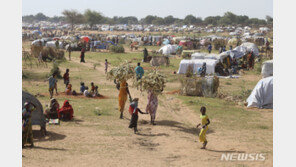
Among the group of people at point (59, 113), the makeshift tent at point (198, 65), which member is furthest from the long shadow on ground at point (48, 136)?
the makeshift tent at point (198, 65)

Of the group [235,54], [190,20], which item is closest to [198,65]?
[235,54]

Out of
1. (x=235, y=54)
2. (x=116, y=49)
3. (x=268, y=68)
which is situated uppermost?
(x=116, y=49)

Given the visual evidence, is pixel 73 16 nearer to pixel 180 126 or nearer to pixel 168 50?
pixel 168 50

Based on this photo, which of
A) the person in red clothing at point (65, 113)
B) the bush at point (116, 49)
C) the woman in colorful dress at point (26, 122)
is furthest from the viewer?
the bush at point (116, 49)

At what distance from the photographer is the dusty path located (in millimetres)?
7730

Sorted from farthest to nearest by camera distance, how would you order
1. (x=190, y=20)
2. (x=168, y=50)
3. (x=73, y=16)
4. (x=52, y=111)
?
(x=190, y=20), (x=73, y=16), (x=168, y=50), (x=52, y=111)

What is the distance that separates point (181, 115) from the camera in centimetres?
1328

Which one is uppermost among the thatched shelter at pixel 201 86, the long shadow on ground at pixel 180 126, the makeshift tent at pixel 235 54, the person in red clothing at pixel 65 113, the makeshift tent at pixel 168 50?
the makeshift tent at pixel 168 50

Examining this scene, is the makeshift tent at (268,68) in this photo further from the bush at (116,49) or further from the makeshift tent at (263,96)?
the bush at (116,49)

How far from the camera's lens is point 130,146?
9016 millimetres

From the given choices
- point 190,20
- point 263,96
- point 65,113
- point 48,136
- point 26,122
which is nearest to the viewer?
point 26,122

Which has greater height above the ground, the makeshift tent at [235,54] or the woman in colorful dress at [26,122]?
the makeshift tent at [235,54]

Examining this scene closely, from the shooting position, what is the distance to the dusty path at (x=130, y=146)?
304 inches

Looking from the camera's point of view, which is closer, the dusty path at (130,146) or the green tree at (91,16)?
the dusty path at (130,146)
